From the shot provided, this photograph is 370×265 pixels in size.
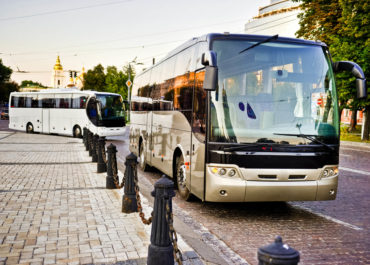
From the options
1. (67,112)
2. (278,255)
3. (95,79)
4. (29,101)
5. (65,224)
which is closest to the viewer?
(278,255)

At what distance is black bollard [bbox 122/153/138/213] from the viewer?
20.0 ft

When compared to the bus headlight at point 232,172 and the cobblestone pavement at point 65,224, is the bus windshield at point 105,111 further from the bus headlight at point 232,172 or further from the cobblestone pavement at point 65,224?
the bus headlight at point 232,172

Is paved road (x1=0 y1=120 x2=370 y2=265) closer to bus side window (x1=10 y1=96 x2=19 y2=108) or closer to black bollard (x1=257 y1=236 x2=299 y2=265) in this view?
black bollard (x1=257 y1=236 x2=299 y2=265)

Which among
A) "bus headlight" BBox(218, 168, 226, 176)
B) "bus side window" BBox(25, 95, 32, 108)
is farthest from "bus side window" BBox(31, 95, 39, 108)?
"bus headlight" BBox(218, 168, 226, 176)

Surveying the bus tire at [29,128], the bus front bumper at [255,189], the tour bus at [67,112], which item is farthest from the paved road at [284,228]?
the bus tire at [29,128]

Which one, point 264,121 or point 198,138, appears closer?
point 264,121

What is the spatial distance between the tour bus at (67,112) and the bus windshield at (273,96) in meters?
19.3

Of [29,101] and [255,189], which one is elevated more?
[29,101]

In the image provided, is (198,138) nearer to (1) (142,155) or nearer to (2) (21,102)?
(1) (142,155)

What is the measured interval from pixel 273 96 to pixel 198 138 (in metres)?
1.36

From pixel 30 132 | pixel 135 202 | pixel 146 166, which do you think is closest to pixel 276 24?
pixel 30 132

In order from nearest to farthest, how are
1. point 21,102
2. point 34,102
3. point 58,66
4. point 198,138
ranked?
1. point 198,138
2. point 34,102
3. point 21,102
4. point 58,66

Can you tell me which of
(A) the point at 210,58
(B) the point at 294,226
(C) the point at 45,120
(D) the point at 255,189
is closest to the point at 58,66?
(C) the point at 45,120

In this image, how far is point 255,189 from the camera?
598 centimetres
